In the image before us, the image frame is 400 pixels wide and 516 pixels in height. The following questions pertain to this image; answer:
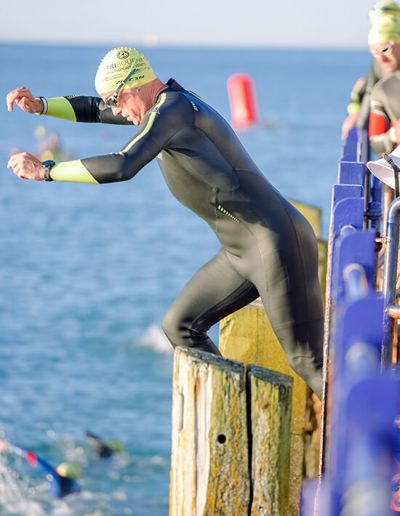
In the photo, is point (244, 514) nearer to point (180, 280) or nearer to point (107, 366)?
point (107, 366)

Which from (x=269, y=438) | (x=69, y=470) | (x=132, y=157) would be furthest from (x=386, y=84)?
(x=69, y=470)

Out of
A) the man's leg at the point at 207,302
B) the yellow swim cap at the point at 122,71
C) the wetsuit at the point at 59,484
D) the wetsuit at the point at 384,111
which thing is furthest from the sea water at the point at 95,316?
the yellow swim cap at the point at 122,71

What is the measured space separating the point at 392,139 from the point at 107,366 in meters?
21.8

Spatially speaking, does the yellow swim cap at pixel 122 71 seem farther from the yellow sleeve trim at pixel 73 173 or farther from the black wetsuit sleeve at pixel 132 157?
the yellow sleeve trim at pixel 73 173

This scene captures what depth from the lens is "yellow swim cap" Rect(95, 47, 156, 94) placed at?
4965mm

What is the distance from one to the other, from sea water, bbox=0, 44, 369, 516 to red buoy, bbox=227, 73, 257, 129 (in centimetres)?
355

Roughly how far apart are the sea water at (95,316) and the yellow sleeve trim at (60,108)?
11321 millimetres

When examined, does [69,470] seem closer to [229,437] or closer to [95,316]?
[229,437]

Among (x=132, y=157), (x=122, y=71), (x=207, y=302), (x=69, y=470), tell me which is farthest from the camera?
(x=69, y=470)

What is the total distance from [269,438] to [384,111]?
284 centimetres

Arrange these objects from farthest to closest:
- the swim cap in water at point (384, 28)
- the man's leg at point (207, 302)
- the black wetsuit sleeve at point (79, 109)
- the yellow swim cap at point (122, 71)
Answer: the swim cap in water at point (384, 28)
the black wetsuit sleeve at point (79, 109)
the man's leg at point (207, 302)
the yellow swim cap at point (122, 71)

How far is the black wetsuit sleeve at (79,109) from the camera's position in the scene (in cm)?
564

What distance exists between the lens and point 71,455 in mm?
19938

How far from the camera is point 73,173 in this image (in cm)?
469
